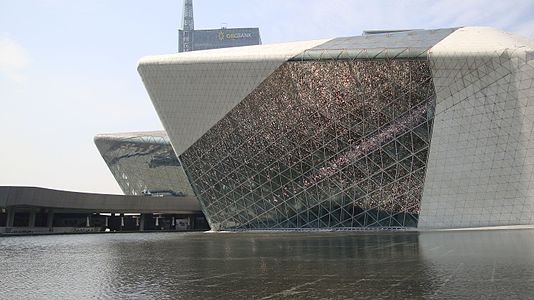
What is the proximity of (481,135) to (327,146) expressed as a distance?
856 centimetres

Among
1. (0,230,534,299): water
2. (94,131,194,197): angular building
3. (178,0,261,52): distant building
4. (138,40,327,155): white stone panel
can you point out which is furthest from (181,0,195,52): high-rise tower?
(0,230,534,299): water

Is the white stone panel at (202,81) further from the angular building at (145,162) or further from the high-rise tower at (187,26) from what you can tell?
the high-rise tower at (187,26)

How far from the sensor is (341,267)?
9.06 metres

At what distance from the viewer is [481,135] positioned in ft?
77.5

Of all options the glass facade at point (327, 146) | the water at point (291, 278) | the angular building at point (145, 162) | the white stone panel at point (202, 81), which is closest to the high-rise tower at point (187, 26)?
the angular building at point (145, 162)

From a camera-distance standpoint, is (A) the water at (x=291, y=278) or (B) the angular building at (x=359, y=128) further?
(B) the angular building at (x=359, y=128)

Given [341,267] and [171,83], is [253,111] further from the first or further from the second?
[341,267]

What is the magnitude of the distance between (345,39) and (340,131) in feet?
18.6

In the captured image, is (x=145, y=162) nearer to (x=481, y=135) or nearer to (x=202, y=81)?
(x=202, y=81)

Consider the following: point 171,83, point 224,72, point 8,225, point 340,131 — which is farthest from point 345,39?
point 8,225

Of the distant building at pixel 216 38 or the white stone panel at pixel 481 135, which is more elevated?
the distant building at pixel 216 38

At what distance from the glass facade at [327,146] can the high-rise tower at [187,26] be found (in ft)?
421

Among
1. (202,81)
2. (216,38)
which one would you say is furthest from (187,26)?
(202,81)

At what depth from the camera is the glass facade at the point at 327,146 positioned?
2606 centimetres
